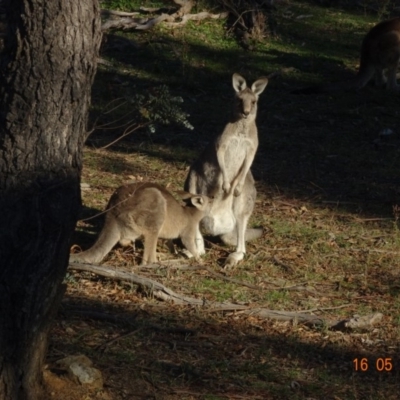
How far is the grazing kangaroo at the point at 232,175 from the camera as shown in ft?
25.3

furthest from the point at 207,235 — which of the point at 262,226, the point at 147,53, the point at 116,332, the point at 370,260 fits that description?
the point at 147,53

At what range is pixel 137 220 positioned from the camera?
6.88 m

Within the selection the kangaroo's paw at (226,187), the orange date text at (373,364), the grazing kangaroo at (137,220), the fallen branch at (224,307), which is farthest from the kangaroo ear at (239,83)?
the orange date text at (373,364)

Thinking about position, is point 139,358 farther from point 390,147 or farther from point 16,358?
point 390,147

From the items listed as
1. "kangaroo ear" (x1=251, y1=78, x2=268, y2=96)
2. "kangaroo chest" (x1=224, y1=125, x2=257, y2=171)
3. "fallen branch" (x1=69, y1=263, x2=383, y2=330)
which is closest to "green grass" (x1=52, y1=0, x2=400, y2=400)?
"fallen branch" (x1=69, y1=263, x2=383, y2=330)

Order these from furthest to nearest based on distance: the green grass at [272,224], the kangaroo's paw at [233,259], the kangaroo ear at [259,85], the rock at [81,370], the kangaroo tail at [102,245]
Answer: the kangaroo ear at [259,85], the kangaroo's paw at [233,259], the kangaroo tail at [102,245], the green grass at [272,224], the rock at [81,370]

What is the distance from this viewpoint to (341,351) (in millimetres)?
5613

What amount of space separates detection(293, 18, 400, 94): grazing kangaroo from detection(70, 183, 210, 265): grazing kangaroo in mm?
6039

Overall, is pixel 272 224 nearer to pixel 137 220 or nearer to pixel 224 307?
pixel 137 220

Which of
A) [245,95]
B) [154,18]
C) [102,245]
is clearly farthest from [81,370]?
[154,18]

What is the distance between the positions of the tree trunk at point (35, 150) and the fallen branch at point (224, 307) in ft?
6.24

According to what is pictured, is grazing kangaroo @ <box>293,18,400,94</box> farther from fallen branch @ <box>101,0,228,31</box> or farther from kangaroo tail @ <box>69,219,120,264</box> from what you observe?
kangaroo tail @ <box>69,219,120,264</box>

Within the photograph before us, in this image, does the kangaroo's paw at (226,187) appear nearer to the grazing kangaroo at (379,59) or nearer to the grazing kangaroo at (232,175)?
the grazing kangaroo at (232,175)

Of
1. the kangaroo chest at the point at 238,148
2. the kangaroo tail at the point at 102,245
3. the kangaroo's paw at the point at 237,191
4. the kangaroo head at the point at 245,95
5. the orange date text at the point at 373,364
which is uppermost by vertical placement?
the kangaroo head at the point at 245,95
